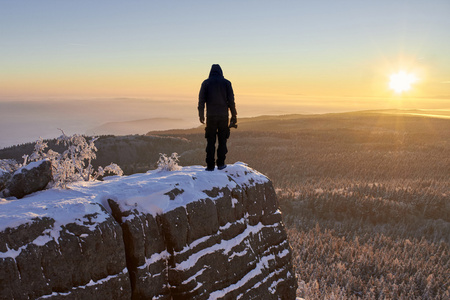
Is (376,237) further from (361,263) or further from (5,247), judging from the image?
(5,247)

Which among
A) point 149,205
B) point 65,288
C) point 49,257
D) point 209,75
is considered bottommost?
point 65,288

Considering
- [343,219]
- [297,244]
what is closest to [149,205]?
[297,244]

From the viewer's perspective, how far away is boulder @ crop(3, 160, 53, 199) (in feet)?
17.2

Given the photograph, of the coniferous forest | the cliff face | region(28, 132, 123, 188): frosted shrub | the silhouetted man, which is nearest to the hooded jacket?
the silhouetted man

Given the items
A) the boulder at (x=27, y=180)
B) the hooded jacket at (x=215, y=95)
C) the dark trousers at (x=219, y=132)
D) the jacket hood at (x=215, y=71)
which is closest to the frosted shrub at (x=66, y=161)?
the boulder at (x=27, y=180)

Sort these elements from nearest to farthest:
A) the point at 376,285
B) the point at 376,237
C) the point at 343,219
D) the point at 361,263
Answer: the point at 376,285 < the point at 361,263 < the point at 376,237 < the point at 343,219

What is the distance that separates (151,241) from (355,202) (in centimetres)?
1711

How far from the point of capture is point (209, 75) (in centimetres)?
779

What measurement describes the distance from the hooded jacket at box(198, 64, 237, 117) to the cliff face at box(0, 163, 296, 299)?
1442 mm

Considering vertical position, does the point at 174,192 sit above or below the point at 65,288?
above

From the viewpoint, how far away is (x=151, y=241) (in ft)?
17.1

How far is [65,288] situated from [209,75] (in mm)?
5325

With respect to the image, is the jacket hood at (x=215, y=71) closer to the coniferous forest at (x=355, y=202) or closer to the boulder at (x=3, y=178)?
the boulder at (x=3, y=178)

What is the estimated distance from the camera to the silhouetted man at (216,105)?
25.0ft
